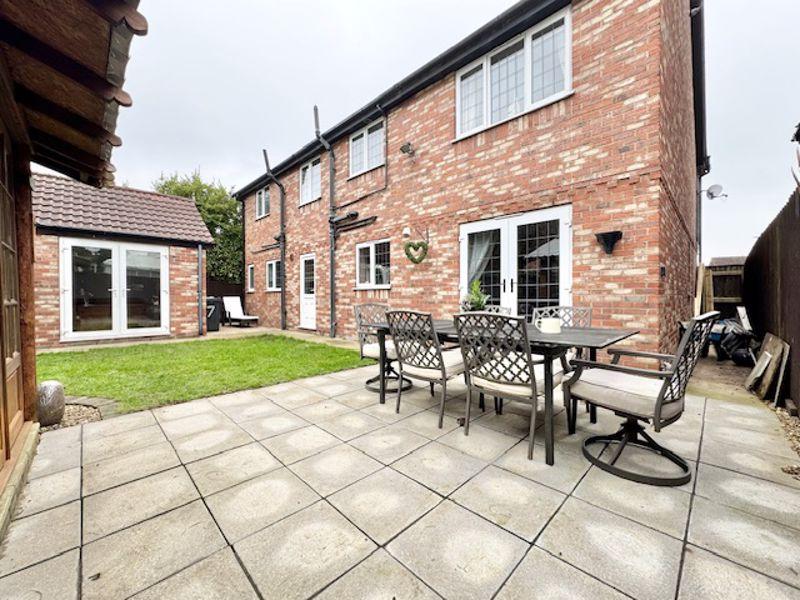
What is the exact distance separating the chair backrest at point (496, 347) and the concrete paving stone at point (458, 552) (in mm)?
1013

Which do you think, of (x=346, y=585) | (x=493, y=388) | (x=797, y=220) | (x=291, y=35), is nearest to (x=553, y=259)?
(x=797, y=220)

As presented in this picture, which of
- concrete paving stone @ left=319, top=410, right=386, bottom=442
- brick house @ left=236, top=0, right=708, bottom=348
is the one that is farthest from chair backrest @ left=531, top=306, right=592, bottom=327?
concrete paving stone @ left=319, top=410, right=386, bottom=442

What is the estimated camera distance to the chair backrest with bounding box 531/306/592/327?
13.8 ft

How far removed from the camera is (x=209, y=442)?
262 centimetres

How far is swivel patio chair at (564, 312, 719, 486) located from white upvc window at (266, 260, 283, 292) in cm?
1010

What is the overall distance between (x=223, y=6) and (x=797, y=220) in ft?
33.0

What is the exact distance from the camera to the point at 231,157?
20438mm

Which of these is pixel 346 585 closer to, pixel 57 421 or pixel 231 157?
pixel 57 421

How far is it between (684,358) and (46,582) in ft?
10.7

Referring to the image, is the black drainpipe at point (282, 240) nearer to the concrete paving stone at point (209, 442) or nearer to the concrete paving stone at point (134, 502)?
the concrete paving stone at point (209, 442)

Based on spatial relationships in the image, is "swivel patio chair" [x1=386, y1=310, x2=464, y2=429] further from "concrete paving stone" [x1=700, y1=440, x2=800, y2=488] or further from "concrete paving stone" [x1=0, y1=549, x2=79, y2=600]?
"concrete paving stone" [x1=0, y1=549, x2=79, y2=600]

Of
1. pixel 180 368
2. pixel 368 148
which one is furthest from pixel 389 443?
pixel 368 148

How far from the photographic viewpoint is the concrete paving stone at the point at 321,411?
10.2 feet

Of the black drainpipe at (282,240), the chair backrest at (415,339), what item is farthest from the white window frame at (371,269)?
the chair backrest at (415,339)
